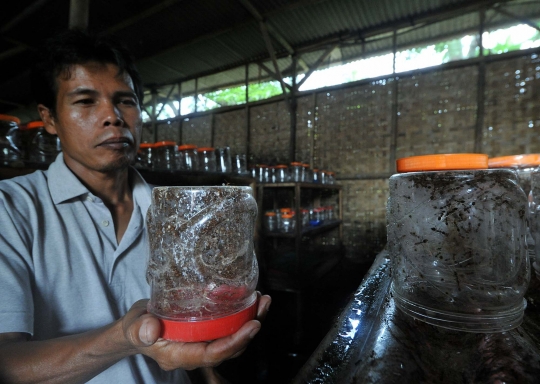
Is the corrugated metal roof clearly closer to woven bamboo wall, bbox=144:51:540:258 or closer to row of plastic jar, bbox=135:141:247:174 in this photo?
woven bamboo wall, bbox=144:51:540:258

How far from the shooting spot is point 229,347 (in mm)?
590

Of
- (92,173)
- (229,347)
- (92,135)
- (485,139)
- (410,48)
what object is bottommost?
(229,347)

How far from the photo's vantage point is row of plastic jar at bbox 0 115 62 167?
143 centimetres

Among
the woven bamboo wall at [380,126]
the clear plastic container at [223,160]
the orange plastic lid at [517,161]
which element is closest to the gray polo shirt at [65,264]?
the orange plastic lid at [517,161]

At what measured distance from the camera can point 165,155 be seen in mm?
2465

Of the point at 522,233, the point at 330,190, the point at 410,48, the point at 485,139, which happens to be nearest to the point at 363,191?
the point at 330,190

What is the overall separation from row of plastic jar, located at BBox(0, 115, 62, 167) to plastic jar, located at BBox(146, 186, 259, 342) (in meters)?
1.22

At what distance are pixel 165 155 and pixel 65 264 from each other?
1.67 meters

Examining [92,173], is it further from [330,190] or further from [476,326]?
[330,190]

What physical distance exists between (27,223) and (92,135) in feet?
1.36

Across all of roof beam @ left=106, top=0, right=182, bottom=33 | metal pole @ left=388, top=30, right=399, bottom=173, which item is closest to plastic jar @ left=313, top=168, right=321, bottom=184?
metal pole @ left=388, top=30, right=399, bottom=173

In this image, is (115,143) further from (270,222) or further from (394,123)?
(394,123)

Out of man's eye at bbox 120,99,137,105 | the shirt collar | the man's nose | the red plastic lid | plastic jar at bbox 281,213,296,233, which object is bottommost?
plastic jar at bbox 281,213,296,233

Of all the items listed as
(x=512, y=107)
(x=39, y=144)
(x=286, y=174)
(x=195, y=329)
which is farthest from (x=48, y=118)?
(x=512, y=107)
